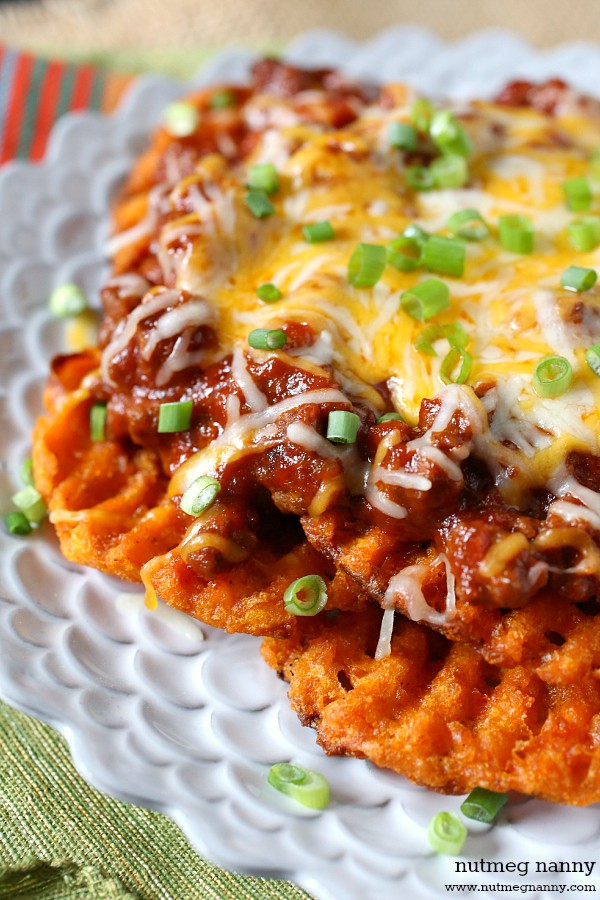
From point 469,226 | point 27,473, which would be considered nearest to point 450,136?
point 469,226

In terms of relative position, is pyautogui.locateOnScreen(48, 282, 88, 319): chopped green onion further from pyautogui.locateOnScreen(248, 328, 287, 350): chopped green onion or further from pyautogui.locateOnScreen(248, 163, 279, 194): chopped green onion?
pyautogui.locateOnScreen(248, 328, 287, 350): chopped green onion

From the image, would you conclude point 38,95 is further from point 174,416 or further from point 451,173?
point 174,416

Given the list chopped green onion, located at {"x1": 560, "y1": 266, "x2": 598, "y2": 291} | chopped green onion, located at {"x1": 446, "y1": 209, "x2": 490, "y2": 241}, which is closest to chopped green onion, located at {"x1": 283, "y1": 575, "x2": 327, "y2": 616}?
chopped green onion, located at {"x1": 560, "y1": 266, "x2": 598, "y2": 291}

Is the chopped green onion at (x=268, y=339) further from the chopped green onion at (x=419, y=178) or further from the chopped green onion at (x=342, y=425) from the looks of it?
the chopped green onion at (x=419, y=178)

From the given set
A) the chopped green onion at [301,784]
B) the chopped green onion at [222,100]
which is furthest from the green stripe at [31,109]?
the chopped green onion at [301,784]

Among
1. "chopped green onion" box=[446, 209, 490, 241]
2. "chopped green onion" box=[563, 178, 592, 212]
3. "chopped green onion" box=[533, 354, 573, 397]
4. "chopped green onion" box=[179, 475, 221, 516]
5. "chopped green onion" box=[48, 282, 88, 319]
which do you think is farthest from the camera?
"chopped green onion" box=[48, 282, 88, 319]

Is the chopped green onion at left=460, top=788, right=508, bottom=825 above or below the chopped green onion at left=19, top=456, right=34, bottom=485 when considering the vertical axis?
below
